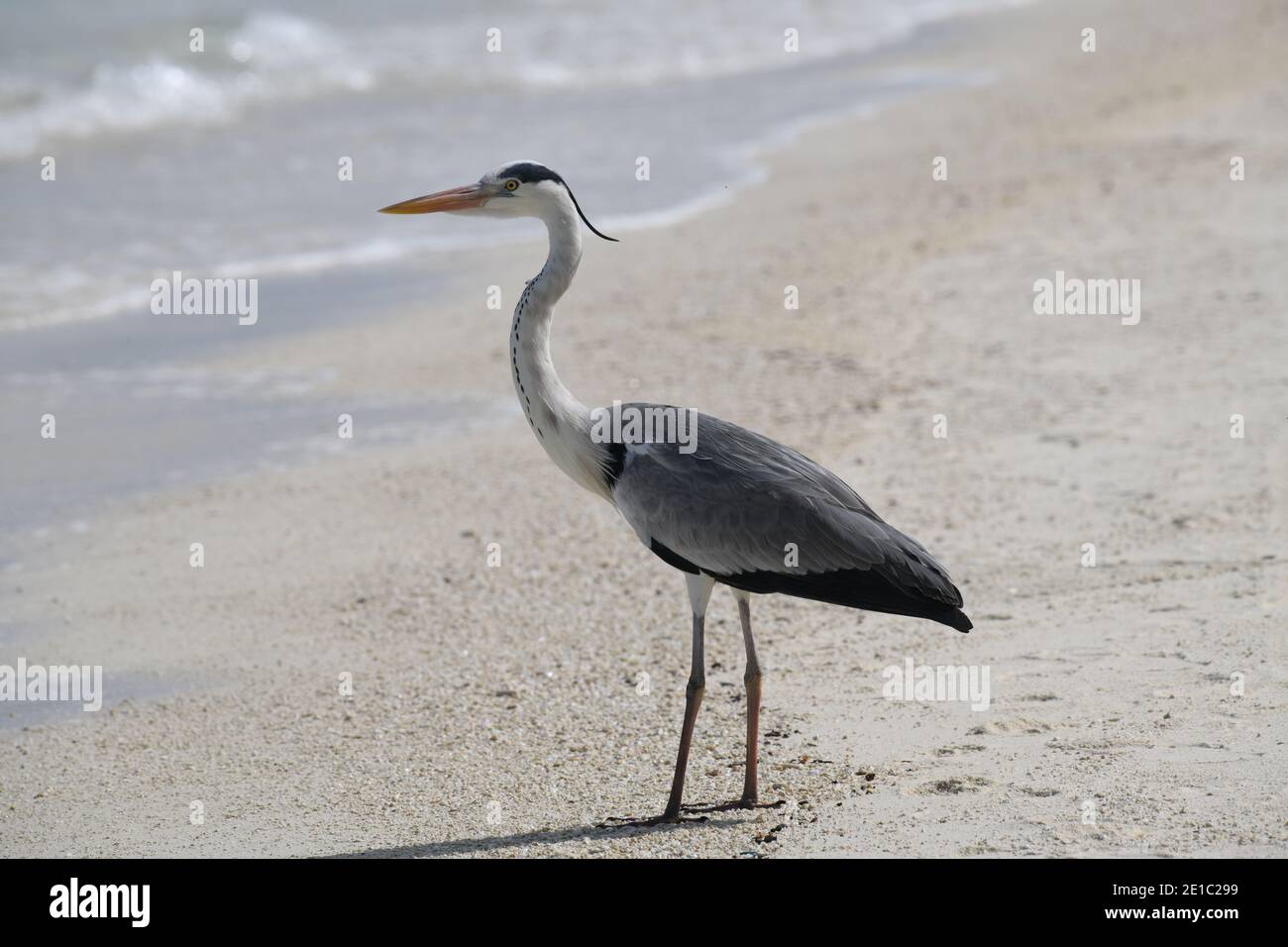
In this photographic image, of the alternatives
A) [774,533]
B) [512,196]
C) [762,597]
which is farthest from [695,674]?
[512,196]

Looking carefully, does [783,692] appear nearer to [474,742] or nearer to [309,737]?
[474,742]

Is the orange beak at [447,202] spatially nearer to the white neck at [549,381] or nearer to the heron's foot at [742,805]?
the white neck at [549,381]

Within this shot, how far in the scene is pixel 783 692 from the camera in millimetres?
7219

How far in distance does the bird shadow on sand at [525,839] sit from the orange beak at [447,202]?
8.76 ft


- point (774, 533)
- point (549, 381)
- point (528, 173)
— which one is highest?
point (528, 173)

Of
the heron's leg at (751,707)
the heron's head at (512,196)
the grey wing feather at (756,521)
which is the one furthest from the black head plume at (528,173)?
the heron's leg at (751,707)

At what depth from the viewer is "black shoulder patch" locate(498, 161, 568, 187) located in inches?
258

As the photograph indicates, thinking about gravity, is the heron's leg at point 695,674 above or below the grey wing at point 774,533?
below

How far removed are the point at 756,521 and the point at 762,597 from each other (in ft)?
7.18

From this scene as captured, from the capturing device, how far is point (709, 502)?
20.3ft

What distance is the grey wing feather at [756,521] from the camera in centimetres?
611

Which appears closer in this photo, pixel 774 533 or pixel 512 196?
pixel 774 533

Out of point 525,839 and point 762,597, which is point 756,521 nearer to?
point 525,839

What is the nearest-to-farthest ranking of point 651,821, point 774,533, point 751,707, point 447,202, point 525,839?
point 525,839, point 651,821, point 774,533, point 751,707, point 447,202
